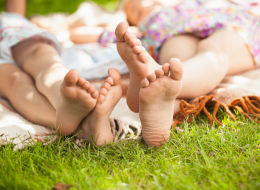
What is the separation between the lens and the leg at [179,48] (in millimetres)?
1214

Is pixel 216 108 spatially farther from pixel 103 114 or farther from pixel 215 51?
pixel 103 114

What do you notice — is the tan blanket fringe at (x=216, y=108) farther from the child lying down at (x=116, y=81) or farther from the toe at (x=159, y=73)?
the toe at (x=159, y=73)

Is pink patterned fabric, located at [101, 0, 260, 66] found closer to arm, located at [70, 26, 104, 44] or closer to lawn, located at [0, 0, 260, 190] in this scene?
arm, located at [70, 26, 104, 44]

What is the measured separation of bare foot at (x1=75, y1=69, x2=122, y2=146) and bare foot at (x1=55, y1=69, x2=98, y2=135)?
0.09ft

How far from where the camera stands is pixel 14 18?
1.33 metres

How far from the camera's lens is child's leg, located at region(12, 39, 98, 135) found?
0.70 metres

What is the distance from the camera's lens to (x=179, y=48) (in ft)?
4.06

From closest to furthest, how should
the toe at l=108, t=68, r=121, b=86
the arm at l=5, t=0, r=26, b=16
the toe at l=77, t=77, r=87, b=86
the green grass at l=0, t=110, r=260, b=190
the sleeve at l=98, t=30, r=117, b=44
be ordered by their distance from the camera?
1. the green grass at l=0, t=110, r=260, b=190
2. the toe at l=77, t=77, r=87, b=86
3. the toe at l=108, t=68, r=121, b=86
4. the sleeve at l=98, t=30, r=117, b=44
5. the arm at l=5, t=0, r=26, b=16

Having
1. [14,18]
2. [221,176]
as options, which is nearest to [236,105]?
[221,176]

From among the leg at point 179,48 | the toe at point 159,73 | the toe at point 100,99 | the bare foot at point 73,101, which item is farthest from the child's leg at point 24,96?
the leg at point 179,48

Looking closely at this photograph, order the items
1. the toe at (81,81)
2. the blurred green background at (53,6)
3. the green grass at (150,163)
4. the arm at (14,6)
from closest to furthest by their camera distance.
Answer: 1. the green grass at (150,163)
2. the toe at (81,81)
3. the arm at (14,6)
4. the blurred green background at (53,6)

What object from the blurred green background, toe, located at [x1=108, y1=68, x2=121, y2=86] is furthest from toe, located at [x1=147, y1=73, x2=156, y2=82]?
the blurred green background

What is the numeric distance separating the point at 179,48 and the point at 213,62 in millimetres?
275

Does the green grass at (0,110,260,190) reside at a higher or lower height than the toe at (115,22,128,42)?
lower
